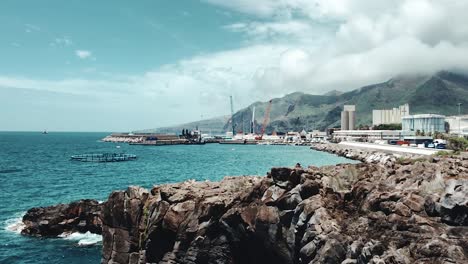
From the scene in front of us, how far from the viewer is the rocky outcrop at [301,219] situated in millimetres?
20469

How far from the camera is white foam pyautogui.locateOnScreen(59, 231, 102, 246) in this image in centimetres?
4519

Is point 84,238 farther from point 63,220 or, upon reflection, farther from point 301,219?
point 301,219

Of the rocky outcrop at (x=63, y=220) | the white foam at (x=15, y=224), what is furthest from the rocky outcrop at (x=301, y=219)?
the white foam at (x=15, y=224)

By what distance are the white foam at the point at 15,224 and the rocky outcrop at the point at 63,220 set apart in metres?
0.79

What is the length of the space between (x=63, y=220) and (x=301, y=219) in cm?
3585

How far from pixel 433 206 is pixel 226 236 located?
14.5 meters

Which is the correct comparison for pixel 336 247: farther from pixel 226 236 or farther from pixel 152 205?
pixel 152 205

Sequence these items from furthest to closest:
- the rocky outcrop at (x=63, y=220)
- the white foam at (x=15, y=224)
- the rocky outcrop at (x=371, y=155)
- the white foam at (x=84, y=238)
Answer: the rocky outcrop at (x=371, y=155) → the white foam at (x=15, y=224) → the rocky outcrop at (x=63, y=220) → the white foam at (x=84, y=238)

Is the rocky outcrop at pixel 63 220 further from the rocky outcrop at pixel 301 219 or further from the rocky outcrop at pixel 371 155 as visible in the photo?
the rocky outcrop at pixel 371 155

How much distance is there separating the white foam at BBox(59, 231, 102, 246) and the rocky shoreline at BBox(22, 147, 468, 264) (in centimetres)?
1213

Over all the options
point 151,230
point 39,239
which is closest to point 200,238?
point 151,230

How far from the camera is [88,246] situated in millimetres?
43906

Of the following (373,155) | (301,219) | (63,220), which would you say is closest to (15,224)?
(63,220)

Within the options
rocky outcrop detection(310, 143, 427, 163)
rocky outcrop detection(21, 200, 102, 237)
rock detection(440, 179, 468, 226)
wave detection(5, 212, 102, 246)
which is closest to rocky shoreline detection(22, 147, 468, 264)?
rock detection(440, 179, 468, 226)
